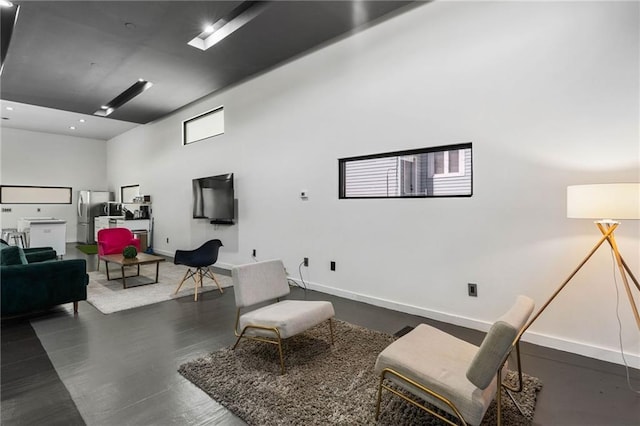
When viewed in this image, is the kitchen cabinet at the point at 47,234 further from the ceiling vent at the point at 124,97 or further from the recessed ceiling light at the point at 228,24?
the recessed ceiling light at the point at 228,24

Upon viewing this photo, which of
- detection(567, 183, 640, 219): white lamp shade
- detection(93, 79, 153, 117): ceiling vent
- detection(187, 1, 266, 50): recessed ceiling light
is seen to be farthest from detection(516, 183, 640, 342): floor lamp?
detection(93, 79, 153, 117): ceiling vent

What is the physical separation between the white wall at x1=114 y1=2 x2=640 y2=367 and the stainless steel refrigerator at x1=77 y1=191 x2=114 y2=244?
7.67 meters

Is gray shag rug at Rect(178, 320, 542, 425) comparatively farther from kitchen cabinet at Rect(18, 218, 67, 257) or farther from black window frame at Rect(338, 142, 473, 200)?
kitchen cabinet at Rect(18, 218, 67, 257)

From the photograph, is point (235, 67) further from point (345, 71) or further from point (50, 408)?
point (50, 408)

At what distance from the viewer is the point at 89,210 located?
31.7 feet

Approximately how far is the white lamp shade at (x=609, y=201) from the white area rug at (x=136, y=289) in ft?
14.5

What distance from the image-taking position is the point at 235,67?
16.4 ft

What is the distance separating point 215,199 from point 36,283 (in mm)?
2903

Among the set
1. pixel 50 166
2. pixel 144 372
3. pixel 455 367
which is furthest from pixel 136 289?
pixel 50 166

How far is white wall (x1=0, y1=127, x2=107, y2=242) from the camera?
9062 mm

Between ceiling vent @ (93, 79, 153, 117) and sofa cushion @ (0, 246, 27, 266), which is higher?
ceiling vent @ (93, 79, 153, 117)

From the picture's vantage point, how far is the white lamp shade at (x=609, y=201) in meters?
1.92

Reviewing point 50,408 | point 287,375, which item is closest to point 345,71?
point 287,375

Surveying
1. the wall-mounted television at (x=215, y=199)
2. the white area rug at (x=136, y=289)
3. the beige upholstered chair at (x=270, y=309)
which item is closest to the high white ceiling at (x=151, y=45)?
the wall-mounted television at (x=215, y=199)
